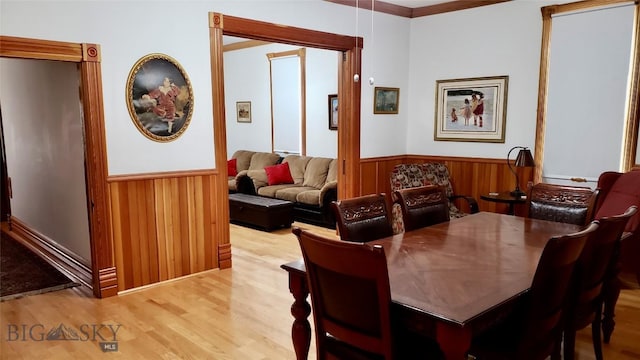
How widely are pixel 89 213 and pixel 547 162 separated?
4.35 m

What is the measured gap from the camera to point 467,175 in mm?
5375

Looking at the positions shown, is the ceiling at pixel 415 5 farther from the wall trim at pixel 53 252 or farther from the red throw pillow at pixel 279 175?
the wall trim at pixel 53 252

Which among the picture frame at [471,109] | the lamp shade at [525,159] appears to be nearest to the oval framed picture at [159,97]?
the picture frame at [471,109]

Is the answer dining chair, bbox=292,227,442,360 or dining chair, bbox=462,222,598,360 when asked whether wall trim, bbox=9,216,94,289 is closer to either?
dining chair, bbox=292,227,442,360

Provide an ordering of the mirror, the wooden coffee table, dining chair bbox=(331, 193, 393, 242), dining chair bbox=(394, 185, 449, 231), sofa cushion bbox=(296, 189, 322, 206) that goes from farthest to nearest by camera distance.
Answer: the mirror, sofa cushion bbox=(296, 189, 322, 206), the wooden coffee table, dining chair bbox=(394, 185, 449, 231), dining chair bbox=(331, 193, 393, 242)

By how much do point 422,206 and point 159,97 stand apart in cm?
227

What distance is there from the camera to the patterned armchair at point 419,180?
4.70m

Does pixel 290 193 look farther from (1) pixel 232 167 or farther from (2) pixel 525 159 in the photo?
(2) pixel 525 159

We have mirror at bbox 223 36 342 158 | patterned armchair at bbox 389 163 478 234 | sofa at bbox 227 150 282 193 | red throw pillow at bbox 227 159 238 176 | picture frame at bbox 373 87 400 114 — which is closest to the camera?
patterned armchair at bbox 389 163 478 234

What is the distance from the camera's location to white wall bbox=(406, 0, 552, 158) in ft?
15.7

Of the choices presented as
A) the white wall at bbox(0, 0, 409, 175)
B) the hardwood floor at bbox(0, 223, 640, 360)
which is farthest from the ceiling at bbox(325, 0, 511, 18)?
the hardwood floor at bbox(0, 223, 640, 360)

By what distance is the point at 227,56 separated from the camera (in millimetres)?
8141

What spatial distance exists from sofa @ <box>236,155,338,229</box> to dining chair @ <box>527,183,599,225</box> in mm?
2748

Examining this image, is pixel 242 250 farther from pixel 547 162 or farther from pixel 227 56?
pixel 227 56
